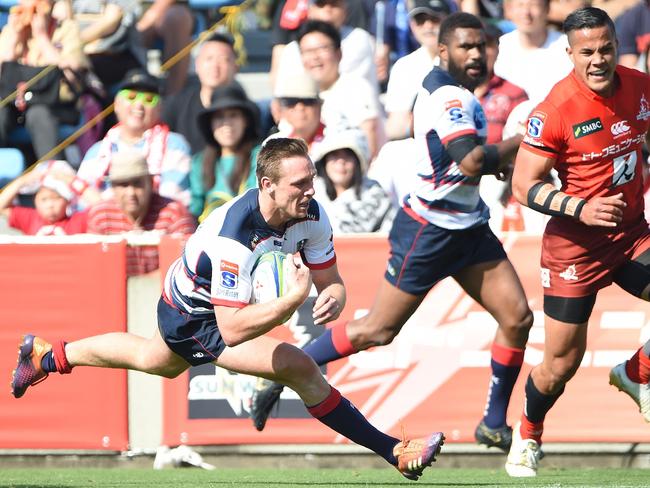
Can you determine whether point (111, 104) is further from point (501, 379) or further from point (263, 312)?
point (263, 312)

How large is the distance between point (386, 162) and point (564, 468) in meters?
2.88

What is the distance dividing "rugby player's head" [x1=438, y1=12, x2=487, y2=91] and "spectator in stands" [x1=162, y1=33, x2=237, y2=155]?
12.7 ft

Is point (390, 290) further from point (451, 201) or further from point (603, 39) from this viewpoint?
point (603, 39)

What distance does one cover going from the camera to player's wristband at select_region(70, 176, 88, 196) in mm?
11039

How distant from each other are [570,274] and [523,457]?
1.33m

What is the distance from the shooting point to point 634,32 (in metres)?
11.7

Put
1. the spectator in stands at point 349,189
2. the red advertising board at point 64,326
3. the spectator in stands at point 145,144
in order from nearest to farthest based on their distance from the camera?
the red advertising board at point 64,326 < the spectator in stands at point 349,189 < the spectator in stands at point 145,144

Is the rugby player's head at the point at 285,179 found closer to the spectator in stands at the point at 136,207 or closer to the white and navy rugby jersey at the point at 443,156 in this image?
the white and navy rugby jersey at the point at 443,156

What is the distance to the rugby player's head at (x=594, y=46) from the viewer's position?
7324 mm

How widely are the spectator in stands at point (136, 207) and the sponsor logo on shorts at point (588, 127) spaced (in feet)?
11.8

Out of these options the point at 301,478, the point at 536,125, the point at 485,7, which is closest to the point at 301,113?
the point at 485,7

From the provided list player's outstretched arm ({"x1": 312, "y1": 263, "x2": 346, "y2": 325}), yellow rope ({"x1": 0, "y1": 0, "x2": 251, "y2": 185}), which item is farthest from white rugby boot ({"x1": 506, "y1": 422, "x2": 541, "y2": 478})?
yellow rope ({"x1": 0, "y1": 0, "x2": 251, "y2": 185})

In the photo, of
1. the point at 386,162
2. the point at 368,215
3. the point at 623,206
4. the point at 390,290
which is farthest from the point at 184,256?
the point at 386,162

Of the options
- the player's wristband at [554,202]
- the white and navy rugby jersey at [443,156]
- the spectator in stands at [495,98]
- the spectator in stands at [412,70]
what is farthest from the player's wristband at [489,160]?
the spectator in stands at [412,70]
